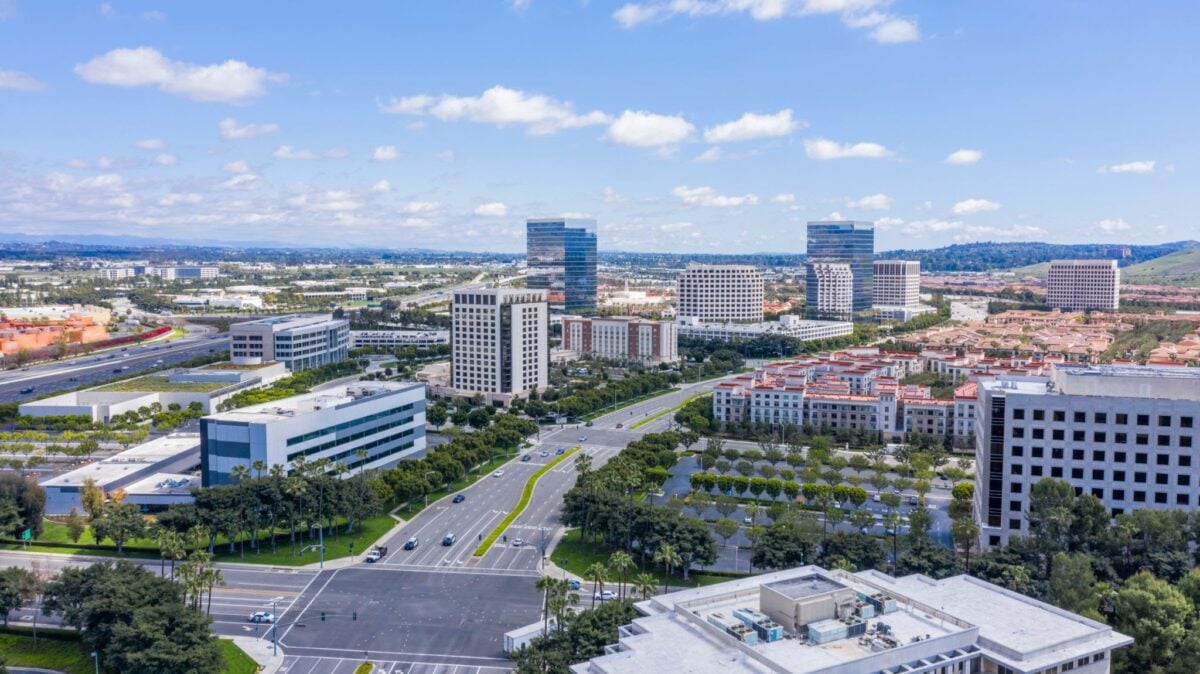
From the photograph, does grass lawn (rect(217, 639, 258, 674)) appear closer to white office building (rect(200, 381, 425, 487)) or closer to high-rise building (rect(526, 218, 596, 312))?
white office building (rect(200, 381, 425, 487))

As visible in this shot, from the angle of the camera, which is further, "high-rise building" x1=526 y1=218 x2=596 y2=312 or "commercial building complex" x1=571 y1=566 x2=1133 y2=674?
"high-rise building" x1=526 y1=218 x2=596 y2=312

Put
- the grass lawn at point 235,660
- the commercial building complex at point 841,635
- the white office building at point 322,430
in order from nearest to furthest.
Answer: the commercial building complex at point 841,635, the grass lawn at point 235,660, the white office building at point 322,430

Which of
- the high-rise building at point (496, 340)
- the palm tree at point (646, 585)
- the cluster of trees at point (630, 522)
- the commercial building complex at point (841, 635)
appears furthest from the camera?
the high-rise building at point (496, 340)

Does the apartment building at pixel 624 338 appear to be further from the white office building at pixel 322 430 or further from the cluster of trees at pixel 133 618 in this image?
the cluster of trees at pixel 133 618

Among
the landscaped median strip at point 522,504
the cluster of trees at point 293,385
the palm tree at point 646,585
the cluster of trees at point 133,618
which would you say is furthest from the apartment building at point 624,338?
the cluster of trees at point 133,618

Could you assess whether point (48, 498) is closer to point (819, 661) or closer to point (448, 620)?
point (448, 620)

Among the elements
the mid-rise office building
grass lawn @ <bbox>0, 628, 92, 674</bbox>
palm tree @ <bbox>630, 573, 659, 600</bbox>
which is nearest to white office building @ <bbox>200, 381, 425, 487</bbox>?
grass lawn @ <bbox>0, 628, 92, 674</bbox>
